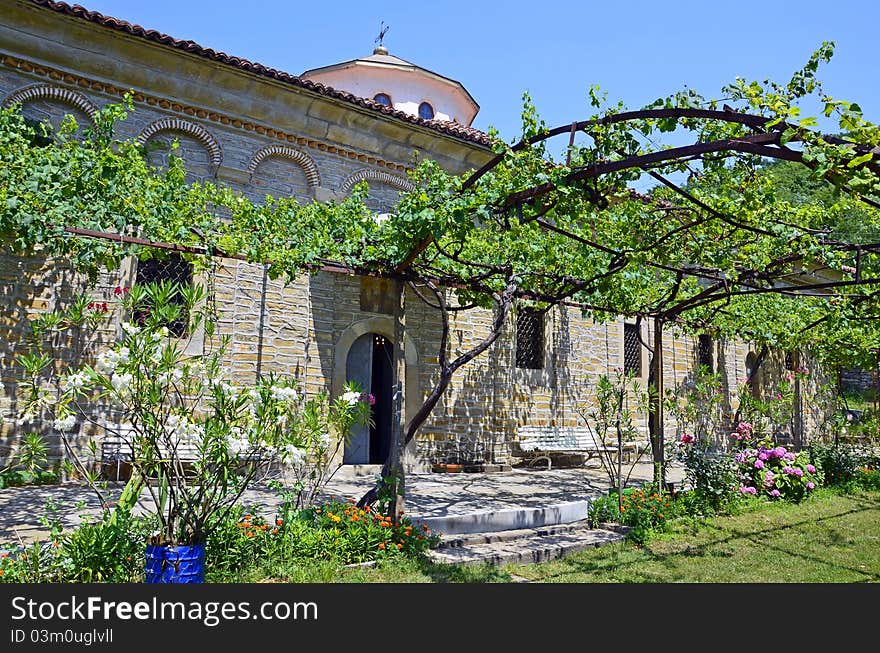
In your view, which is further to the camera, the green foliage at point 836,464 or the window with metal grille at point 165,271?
the green foliage at point 836,464

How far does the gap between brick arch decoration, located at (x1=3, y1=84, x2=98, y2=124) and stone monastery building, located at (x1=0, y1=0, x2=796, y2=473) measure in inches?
0.5

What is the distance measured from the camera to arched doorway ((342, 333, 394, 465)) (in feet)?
32.9

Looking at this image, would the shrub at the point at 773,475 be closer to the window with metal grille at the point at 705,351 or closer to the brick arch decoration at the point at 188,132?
the window with metal grille at the point at 705,351

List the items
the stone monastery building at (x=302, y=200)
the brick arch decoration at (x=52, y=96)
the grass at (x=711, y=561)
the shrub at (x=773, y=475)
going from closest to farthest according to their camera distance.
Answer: the grass at (x=711, y=561) < the brick arch decoration at (x=52, y=96) < the stone monastery building at (x=302, y=200) < the shrub at (x=773, y=475)

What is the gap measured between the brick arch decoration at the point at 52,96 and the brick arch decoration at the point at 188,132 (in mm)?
615

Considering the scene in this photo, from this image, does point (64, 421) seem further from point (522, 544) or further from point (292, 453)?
point (522, 544)

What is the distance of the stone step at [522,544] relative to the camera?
5.14m

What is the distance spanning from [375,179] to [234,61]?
8.50ft

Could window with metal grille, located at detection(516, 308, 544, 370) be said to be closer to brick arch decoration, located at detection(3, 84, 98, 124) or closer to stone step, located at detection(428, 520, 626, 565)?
stone step, located at detection(428, 520, 626, 565)

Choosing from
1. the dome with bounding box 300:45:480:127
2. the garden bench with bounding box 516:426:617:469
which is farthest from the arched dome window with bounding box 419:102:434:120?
the garden bench with bounding box 516:426:617:469

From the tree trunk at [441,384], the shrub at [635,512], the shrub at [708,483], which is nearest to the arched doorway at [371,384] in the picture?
the tree trunk at [441,384]

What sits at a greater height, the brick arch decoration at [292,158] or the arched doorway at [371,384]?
the brick arch decoration at [292,158]

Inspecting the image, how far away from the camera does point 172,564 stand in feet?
12.0
